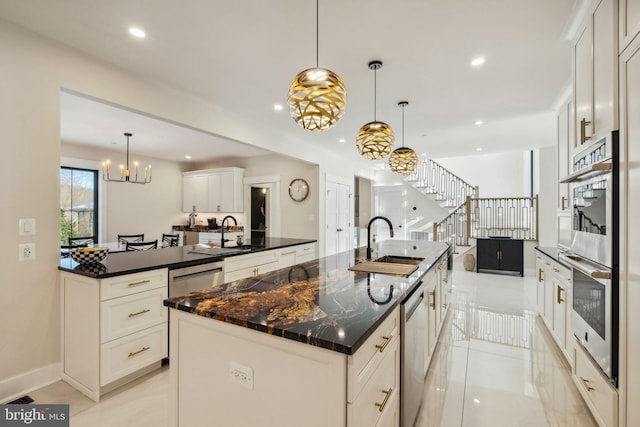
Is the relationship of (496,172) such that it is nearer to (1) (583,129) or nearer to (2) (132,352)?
(1) (583,129)

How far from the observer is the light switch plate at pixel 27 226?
2.24 metres

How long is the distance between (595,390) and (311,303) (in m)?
1.85

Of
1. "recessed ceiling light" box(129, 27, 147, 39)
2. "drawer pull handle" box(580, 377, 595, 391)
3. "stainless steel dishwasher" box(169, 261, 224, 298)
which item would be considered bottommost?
"drawer pull handle" box(580, 377, 595, 391)

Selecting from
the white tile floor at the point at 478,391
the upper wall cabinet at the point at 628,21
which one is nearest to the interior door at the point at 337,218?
the white tile floor at the point at 478,391

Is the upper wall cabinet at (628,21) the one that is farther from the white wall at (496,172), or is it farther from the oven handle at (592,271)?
the white wall at (496,172)

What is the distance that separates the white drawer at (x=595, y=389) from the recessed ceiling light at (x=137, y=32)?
3849mm

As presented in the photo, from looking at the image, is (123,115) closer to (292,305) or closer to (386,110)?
(386,110)

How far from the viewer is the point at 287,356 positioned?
1.10 metres

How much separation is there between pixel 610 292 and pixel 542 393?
1.18 m

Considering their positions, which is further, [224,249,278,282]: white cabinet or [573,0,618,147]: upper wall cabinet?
[224,249,278,282]: white cabinet

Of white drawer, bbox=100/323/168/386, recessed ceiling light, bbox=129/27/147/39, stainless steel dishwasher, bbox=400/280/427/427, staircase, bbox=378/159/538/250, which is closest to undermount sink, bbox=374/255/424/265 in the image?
stainless steel dishwasher, bbox=400/280/427/427

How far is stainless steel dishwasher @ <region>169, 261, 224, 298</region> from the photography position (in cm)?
258

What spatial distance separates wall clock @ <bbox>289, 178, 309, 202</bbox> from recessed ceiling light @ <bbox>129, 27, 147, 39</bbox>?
430 centimetres

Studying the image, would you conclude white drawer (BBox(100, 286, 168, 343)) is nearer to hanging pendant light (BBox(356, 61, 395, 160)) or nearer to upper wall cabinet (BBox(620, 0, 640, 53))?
hanging pendant light (BBox(356, 61, 395, 160))
